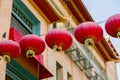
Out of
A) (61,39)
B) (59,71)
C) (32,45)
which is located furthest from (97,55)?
(61,39)

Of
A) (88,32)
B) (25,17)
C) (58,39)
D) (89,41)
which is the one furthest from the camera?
(25,17)

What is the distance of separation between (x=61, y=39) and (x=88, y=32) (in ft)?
2.29

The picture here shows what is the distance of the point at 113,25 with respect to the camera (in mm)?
9492

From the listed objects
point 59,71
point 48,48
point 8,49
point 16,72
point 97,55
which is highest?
point 8,49

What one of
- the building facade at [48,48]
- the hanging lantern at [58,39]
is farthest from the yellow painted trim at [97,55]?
the hanging lantern at [58,39]

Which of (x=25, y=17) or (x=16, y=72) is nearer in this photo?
(x=16, y=72)

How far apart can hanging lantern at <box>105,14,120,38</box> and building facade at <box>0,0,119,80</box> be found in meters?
1.73

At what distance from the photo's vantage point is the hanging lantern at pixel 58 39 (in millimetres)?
9620

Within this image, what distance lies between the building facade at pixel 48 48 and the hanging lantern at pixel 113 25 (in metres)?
1.73

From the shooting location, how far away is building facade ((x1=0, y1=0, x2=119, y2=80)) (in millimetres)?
12953

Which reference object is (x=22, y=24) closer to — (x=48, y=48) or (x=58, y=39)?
(x=48, y=48)

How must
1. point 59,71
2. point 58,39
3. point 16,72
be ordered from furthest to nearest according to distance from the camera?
point 59,71
point 16,72
point 58,39

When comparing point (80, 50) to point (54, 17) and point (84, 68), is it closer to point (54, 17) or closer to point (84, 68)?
point (84, 68)

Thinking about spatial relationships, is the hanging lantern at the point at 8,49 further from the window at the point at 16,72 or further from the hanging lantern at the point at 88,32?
the window at the point at 16,72
